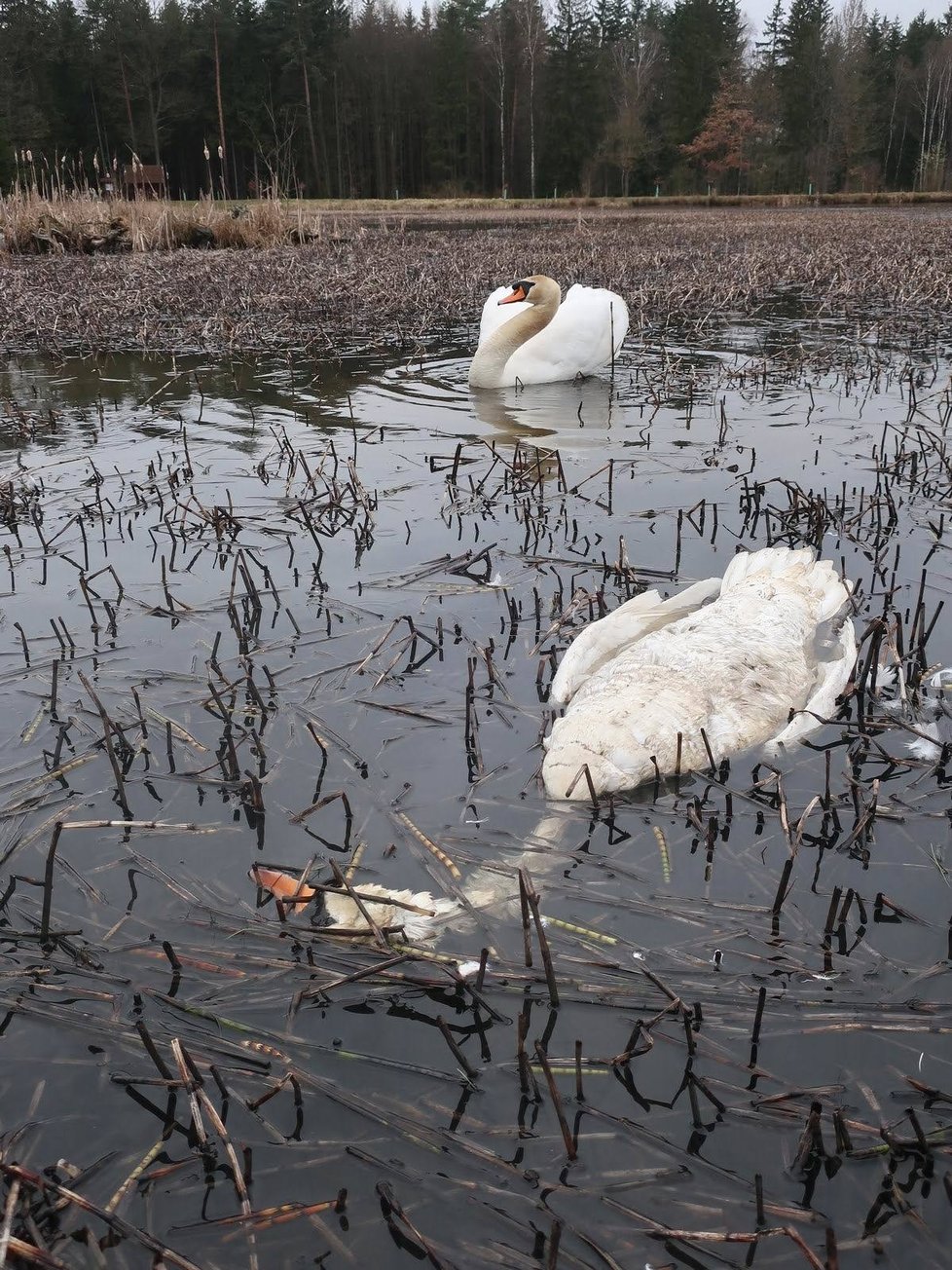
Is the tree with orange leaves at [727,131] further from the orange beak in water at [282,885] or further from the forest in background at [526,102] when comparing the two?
the orange beak in water at [282,885]

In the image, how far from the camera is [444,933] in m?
2.52

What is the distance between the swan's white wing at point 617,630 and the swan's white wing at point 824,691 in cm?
61

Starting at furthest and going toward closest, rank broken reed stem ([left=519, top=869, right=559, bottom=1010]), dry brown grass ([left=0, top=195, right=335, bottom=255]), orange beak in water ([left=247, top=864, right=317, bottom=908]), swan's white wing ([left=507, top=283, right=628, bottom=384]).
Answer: dry brown grass ([left=0, top=195, right=335, bottom=255])
swan's white wing ([left=507, top=283, right=628, bottom=384])
orange beak in water ([left=247, top=864, right=317, bottom=908])
broken reed stem ([left=519, top=869, right=559, bottom=1010])

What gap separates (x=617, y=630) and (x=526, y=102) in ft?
213

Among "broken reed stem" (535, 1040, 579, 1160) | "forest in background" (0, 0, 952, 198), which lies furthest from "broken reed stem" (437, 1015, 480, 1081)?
"forest in background" (0, 0, 952, 198)

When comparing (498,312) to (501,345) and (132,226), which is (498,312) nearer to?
(501,345)

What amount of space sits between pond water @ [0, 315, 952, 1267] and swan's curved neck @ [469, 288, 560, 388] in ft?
12.7

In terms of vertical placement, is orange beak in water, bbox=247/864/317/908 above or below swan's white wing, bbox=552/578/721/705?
below

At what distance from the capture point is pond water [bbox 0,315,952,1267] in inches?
72.3

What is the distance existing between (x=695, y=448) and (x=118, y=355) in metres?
6.78

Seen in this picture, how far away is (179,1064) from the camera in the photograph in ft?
6.56

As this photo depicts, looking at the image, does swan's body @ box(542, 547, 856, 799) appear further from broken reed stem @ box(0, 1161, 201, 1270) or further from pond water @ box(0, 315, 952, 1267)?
broken reed stem @ box(0, 1161, 201, 1270)


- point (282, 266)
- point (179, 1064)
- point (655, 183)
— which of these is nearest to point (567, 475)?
point (179, 1064)

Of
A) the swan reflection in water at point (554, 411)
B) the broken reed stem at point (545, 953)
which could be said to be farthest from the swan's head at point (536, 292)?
the broken reed stem at point (545, 953)
